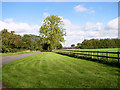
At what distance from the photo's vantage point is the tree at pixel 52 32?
214 feet

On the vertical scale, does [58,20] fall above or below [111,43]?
above

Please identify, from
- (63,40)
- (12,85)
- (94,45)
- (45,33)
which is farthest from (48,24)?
(12,85)

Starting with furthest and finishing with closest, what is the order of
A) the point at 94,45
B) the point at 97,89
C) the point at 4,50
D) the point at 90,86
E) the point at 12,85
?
the point at 94,45, the point at 4,50, the point at 12,85, the point at 90,86, the point at 97,89

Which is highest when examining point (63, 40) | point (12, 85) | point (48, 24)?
point (48, 24)

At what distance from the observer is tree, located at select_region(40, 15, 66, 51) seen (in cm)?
6519

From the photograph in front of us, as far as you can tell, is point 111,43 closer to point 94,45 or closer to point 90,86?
point 94,45

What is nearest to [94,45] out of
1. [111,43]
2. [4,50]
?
[111,43]

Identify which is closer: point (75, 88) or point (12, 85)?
point (75, 88)

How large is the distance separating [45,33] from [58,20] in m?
9.96

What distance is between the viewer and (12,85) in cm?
691

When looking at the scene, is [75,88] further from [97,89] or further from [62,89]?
[97,89]

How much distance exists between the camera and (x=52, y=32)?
6481 cm

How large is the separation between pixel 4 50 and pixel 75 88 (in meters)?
51.7

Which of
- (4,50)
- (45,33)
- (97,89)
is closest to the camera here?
(97,89)
